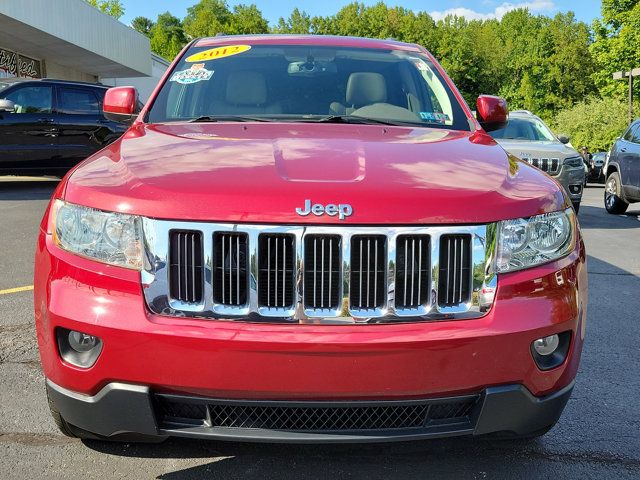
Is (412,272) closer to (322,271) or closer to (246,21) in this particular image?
(322,271)

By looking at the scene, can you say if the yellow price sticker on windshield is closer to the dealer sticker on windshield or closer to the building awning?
the dealer sticker on windshield

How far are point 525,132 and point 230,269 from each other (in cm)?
984

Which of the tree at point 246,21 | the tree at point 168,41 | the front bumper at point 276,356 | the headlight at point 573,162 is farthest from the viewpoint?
the tree at point 246,21

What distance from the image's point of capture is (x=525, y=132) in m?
11.1

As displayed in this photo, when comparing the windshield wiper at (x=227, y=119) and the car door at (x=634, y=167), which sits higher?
the windshield wiper at (x=227, y=119)

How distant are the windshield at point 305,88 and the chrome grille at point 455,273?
133cm

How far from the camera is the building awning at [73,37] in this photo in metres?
20.5

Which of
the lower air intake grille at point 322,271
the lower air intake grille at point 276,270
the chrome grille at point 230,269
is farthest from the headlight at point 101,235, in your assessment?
the lower air intake grille at point 322,271

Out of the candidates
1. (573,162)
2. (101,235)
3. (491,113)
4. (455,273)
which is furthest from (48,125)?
(455,273)

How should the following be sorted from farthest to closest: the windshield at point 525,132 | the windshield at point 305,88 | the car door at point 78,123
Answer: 1. the car door at point 78,123
2. the windshield at point 525,132
3. the windshield at point 305,88

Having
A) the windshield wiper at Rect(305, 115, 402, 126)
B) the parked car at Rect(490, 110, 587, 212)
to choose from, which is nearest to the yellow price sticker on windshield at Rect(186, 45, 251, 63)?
the windshield wiper at Rect(305, 115, 402, 126)

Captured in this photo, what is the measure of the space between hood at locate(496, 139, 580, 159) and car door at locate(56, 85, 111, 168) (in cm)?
680

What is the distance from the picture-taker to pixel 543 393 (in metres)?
2.25

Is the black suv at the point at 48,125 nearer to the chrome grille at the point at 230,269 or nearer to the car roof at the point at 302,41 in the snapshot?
the car roof at the point at 302,41
